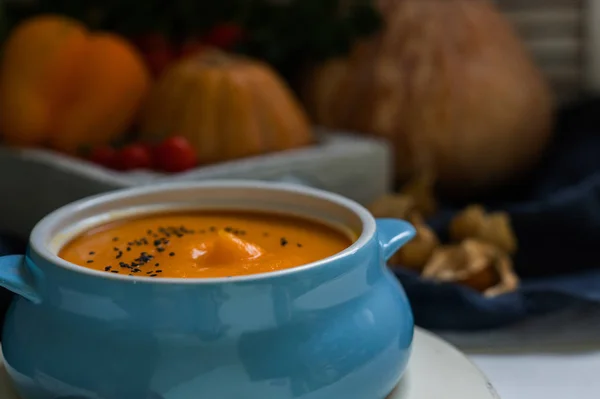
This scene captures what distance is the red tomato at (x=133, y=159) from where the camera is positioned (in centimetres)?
60

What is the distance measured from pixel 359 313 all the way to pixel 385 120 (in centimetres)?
44

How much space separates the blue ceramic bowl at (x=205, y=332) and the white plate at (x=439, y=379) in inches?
0.5

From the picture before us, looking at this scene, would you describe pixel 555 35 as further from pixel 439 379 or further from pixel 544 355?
pixel 439 379

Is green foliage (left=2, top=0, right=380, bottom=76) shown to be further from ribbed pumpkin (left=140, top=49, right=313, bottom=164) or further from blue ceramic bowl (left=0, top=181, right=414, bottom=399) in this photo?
blue ceramic bowl (left=0, top=181, right=414, bottom=399)

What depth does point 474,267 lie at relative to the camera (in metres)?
0.56

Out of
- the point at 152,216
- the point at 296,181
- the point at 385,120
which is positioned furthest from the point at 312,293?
the point at 385,120

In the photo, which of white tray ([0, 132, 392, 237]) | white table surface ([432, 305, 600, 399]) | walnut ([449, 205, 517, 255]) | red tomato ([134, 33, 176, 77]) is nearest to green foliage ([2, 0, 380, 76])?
red tomato ([134, 33, 176, 77])

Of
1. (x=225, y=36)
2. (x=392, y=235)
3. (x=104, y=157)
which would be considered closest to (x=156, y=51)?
(x=225, y=36)

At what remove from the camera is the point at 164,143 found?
1.98 feet

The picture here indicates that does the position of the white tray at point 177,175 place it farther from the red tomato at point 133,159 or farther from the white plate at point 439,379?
the white plate at point 439,379

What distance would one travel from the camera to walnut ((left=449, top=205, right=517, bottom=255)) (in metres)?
0.59

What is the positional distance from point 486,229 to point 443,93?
0.65ft

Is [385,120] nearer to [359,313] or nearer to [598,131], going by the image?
[598,131]

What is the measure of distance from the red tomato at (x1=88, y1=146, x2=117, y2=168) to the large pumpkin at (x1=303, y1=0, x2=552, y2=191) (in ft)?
0.84
